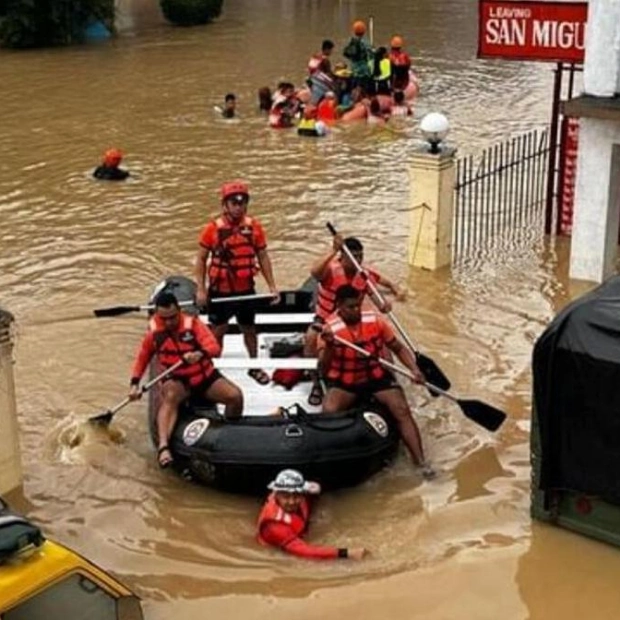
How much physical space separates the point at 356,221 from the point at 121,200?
3815mm

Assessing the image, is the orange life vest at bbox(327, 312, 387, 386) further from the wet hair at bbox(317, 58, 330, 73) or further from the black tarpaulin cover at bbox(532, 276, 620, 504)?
the wet hair at bbox(317, 58, 330, 73)

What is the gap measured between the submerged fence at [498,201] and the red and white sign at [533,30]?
179cm

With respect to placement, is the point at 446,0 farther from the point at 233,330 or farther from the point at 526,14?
the point at 233,330

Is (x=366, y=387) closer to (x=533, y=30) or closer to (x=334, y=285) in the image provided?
(x=334, y=285)

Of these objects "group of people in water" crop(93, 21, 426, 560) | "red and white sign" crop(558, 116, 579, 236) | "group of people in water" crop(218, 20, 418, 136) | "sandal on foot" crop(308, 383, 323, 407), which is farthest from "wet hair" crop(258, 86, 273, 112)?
"sandal on foot" crop(308, 383, 323, 407)

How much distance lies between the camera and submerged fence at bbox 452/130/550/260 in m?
16.1

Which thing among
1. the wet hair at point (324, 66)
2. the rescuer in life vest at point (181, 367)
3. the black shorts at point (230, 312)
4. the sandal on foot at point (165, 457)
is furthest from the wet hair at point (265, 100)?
the sandal on foot at point (165, 457)

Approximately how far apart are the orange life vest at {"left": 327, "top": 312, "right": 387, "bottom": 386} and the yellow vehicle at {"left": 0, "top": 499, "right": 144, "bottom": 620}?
380cm

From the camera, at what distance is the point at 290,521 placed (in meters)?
8.80

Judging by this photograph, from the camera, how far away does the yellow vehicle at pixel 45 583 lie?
5605 millimetres

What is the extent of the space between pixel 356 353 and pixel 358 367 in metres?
0.14

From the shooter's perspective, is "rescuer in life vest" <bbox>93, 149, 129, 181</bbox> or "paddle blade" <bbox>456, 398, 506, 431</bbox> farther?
"rescuer in life vest" <bbox>93, 149, 129, 181</bbox>

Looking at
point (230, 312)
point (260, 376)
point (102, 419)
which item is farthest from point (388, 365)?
point (102, 419)

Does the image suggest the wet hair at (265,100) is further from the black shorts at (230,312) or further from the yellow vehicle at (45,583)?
the yellow vehicle at (45,583)
